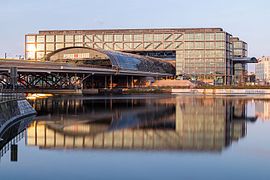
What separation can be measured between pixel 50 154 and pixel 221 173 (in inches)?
354

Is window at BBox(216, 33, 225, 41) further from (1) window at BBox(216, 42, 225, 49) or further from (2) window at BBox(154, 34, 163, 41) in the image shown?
(2) window at BBox(154, 34, 163, 41)

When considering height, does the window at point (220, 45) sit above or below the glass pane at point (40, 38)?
below

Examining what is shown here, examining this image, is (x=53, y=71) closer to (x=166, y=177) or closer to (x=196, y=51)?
(x=166, y=177)

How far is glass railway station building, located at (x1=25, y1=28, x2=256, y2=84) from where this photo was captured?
17238 cm

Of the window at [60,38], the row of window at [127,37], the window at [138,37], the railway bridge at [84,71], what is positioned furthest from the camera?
the window at [60,38]

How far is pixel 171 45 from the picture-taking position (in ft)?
575

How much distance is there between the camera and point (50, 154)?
22609mm

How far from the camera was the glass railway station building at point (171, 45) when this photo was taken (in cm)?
17238

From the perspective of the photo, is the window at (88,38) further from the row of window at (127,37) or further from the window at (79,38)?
the window at (79,38)

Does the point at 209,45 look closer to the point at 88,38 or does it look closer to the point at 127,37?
the point at 127,37

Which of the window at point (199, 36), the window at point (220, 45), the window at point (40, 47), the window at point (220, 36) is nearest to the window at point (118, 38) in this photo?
the window at point (40, 47)

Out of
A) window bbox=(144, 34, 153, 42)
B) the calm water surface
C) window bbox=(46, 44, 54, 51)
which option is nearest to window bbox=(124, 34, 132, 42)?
window bbox=(144, 34, 153, 42)

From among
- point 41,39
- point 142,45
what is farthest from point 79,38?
point 142,45

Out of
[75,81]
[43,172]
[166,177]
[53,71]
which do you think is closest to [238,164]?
[166,177]
